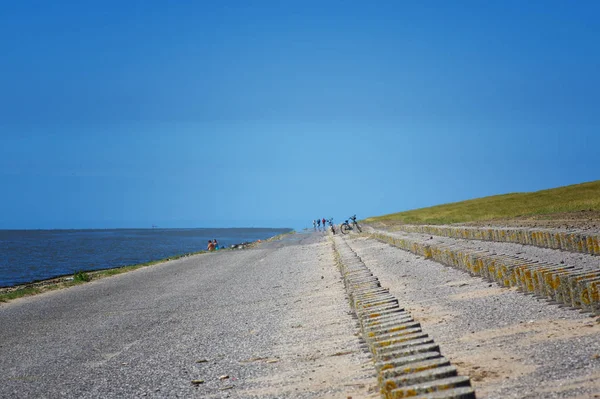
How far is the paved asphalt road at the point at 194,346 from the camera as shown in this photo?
26.6 ft

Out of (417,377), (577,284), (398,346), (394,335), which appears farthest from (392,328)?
(577,284)

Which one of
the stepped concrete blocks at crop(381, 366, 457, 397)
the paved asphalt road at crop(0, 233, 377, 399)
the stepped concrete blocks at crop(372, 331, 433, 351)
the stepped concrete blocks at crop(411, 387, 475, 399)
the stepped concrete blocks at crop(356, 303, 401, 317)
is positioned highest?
the stepped concrete blocks at crop(356, 303, 401, 317)

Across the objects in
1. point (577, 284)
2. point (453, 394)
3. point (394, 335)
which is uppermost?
point (577, 284)

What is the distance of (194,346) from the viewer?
11.4 meters

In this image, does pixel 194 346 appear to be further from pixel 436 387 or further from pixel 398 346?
pixel 436 387

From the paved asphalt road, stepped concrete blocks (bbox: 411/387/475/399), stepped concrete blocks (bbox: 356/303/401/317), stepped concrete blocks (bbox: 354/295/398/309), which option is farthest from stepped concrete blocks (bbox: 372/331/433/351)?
stepped concrete blocks (bbox: 354/295/398/309)

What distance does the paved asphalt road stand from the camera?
809 centimetres

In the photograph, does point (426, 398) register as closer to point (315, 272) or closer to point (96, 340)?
point (96, 340)

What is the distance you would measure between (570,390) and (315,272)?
1896cm

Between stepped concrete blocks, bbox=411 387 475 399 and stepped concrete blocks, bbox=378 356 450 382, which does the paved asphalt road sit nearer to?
stepped concrete blocks, bbox=378 356 450 382

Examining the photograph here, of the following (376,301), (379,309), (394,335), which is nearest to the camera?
(394,335)

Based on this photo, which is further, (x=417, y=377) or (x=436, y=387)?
(x=417, y=377)

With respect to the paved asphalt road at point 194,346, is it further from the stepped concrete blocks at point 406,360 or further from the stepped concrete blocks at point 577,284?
the stepped concrete blocks at point 577,284

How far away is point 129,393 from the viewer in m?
8.44
